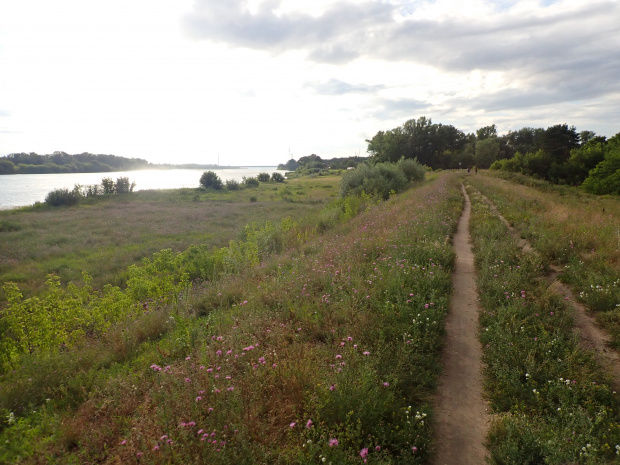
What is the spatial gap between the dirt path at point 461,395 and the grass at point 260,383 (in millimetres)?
186

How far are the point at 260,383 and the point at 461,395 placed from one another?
264cm

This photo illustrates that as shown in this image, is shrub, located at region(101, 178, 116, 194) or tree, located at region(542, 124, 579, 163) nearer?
shrub, located at region(101, 178, 116, 194)

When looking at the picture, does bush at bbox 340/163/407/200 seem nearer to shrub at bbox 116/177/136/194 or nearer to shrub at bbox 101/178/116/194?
shrub at bbox 101/178/116/194

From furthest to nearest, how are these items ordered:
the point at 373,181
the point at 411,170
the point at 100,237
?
the point at 411,170 < the point at 373,181 < the point at 100,237

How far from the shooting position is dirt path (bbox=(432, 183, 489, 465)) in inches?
127

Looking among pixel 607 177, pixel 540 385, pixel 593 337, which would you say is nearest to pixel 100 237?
pixel 540 385

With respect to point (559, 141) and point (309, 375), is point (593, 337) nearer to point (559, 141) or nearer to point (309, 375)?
point (309, 375)

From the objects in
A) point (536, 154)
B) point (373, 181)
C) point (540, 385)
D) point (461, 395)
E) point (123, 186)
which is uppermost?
point (536, 154)

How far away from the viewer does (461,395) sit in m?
3.96

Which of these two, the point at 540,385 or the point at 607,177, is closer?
the point at 540,385

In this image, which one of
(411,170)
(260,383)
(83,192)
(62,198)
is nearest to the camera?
(260,383)

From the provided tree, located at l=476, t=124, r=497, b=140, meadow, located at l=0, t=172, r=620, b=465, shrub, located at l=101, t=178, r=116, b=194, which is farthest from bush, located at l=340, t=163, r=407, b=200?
tree, located at l=476, t=124, r=497, b=140

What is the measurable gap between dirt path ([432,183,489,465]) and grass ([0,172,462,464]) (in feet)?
0.61

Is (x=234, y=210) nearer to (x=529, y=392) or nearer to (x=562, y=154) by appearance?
(x=529, y=392)
